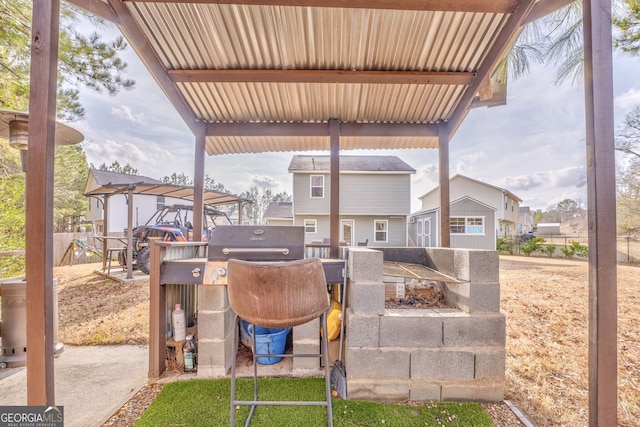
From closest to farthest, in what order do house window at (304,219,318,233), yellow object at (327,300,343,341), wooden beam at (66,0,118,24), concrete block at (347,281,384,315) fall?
wooden beam at (66,0,118,24) → concrete block at (347,281,384,315) → yellow object at (327,300,343,341) → house window at (304,219,318,233)

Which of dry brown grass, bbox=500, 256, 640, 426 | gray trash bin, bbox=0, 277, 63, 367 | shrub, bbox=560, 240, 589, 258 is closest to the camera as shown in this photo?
dry brown grass, bbox=500, 256, 640, 426

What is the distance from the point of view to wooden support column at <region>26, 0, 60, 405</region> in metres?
1.46

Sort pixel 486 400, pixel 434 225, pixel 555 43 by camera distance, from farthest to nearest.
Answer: pixel 434 225 < pixel 555 43 < pixel 486 400

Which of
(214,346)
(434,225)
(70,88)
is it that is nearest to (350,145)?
(214,346)

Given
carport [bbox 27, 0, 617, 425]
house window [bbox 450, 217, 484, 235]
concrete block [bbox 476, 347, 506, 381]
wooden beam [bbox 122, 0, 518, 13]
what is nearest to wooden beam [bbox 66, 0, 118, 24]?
carport [bbox 27, 0, 617, 425]

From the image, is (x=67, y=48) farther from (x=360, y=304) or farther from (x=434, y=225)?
(x=434, y=225)

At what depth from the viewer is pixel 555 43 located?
3.20m

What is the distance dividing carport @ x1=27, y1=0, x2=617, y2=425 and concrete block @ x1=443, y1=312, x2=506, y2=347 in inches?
25.0

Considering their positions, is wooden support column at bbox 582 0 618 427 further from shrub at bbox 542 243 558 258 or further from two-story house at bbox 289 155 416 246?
shrub at bbox 542 243 558 258

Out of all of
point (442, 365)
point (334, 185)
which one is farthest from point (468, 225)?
point (442, 365)

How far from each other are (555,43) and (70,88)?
7.09m

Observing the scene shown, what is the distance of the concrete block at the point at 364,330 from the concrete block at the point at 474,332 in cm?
55

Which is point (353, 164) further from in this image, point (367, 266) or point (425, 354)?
point (425, 354)

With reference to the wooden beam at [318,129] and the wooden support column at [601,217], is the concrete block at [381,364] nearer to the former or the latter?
the wooden support column at [601,217]
